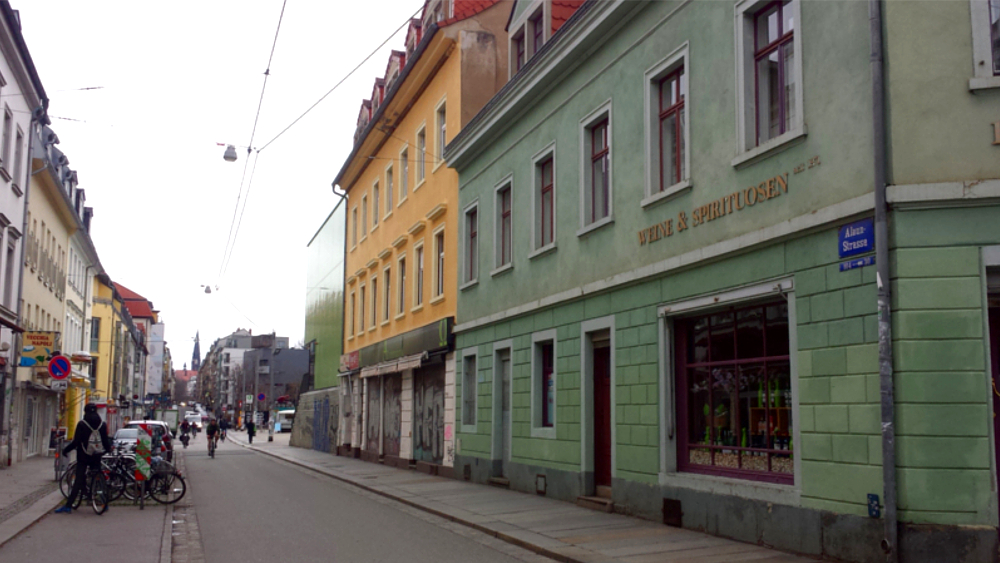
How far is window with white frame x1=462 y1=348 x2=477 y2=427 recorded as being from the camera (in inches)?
941

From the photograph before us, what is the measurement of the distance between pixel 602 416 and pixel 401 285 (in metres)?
15.8

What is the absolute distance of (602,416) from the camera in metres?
17.0

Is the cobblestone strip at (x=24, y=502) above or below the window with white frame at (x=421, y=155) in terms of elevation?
below

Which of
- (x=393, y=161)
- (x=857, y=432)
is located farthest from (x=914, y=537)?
(x=393, y=161)

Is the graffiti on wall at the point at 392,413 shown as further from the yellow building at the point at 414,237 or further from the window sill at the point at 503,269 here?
the window sill at the point at 503,269

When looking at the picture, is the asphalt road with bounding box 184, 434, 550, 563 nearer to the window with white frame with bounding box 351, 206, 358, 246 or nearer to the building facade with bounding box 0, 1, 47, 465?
the building facade with bounding box 0, 1, 47, 465

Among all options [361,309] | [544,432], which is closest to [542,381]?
[544,432]

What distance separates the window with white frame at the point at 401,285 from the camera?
3142 centimetres

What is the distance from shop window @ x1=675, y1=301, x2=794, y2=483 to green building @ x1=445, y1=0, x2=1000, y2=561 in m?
0.04

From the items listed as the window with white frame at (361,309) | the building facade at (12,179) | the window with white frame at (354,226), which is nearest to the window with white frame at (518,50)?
the building facade at (12,179)

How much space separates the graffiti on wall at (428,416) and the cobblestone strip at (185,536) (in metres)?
8.54

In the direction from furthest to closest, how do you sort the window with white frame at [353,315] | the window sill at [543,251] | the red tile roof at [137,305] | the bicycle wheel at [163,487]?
the red tile roof at [137,305] → the window with white frame at [353,315] → the window sill at [543,251] → the bicycle wheel at [163,487]

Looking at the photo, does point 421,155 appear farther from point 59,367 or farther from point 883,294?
point 883,294

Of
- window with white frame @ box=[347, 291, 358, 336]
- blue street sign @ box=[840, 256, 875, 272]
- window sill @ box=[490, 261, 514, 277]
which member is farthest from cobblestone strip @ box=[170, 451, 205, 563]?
window with white frame @ box=[347, 291, 358, 336]
